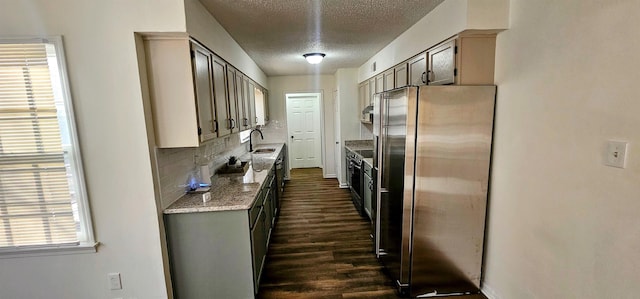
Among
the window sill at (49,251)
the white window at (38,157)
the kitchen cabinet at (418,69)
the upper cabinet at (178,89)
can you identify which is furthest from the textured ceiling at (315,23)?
the window sill at (49,251)

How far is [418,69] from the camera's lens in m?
2.66

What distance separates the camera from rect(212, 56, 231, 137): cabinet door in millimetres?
2335

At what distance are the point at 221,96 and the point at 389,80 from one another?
2127 millimetres

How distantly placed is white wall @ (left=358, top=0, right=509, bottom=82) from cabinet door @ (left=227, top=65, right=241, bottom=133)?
1.89 metres

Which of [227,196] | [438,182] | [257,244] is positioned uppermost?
[438,182]

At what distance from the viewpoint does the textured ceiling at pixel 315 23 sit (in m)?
2.12

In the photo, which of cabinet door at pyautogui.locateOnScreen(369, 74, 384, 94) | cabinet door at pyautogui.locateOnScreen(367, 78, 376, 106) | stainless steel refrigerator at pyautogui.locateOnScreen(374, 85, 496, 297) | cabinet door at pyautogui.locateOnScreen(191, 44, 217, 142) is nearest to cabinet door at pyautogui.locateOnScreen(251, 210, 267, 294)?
cabinet door at pyautogui.locateOnScreen(191, 44, 217, 142)

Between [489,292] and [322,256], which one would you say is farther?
[322,256]

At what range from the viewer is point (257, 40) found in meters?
3.08

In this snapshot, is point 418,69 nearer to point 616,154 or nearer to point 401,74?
point 401,74

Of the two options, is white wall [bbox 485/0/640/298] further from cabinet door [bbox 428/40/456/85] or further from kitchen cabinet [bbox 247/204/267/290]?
kitchen cabinet [bbox 247/204/267/290]

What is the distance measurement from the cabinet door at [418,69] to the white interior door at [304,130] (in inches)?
171

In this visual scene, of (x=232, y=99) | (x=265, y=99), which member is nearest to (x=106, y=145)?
(x=232, y=99)

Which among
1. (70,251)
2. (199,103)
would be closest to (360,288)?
(199,103)
